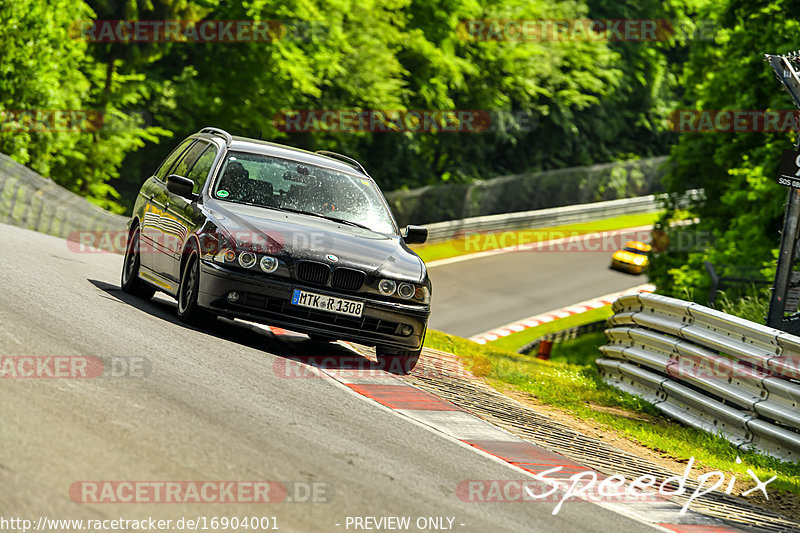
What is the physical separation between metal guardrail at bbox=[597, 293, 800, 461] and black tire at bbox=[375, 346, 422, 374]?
279 cm

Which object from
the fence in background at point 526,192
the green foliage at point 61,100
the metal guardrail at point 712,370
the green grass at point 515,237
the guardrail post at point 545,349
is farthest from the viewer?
the fence in background at point 526,192

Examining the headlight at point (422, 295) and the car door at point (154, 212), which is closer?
the headlight at point (422, 295)

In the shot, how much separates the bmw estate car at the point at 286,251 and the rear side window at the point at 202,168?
0.02 meters

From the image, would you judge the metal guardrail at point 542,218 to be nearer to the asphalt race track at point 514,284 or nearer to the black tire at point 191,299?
the asphalt race track at point 514,284

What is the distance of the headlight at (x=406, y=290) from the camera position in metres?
9.30

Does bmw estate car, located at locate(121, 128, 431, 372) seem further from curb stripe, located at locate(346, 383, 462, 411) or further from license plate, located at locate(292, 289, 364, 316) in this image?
curb stripe, located at locate(346, 383, 462, 411)

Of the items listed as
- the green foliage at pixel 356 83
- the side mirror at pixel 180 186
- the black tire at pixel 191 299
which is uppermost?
the green foliage at pixel 356 83

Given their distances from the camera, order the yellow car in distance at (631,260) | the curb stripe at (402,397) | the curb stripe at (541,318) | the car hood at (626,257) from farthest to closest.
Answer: the car hood at (626,257), the yellow car in distance at (631,260), the curb stripe at (541,318), the curb stripe at (402,397)

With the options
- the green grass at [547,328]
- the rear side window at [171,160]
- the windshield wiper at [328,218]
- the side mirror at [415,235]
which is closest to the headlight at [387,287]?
the windshield wiper at [328,218]

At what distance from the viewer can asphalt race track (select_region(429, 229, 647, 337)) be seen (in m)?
33.5

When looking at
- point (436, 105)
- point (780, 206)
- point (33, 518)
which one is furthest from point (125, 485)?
point (436, 105)

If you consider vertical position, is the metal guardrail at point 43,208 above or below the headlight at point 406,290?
below

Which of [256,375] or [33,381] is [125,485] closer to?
[33,381]

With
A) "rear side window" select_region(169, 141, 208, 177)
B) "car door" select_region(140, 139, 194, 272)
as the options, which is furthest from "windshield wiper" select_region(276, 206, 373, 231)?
"rear side window" select_region(169, 141, 208, 177)
